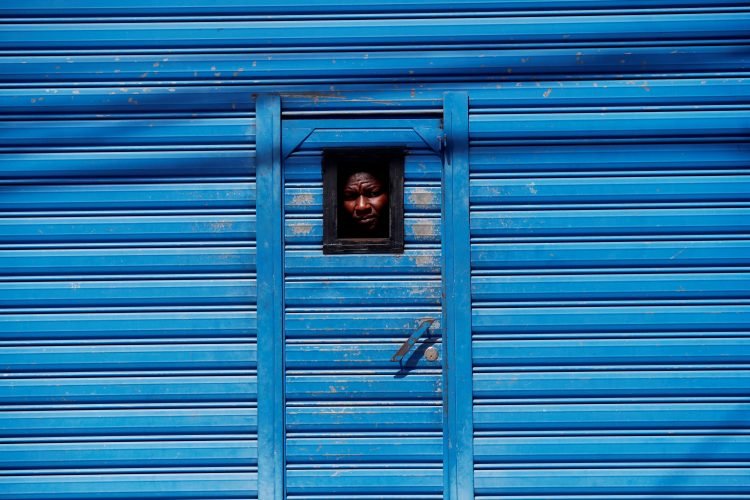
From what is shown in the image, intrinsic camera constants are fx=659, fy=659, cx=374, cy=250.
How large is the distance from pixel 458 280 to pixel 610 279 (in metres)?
0.90

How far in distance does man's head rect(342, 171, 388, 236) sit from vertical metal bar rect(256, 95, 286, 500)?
0.42 m

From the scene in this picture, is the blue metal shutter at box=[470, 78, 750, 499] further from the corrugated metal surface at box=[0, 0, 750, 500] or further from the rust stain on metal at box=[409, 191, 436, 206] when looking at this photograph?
the rust stain on metal at box=[409, 191, 436, 206]

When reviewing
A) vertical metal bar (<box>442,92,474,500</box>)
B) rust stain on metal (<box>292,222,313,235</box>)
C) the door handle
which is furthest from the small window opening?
the door handle

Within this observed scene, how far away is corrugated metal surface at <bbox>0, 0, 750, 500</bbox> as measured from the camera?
3.90 m

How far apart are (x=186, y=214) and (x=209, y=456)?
4.76ft

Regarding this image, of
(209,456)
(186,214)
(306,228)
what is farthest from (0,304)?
(306,228)

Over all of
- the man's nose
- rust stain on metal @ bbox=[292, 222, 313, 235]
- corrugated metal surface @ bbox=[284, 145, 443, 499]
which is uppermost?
the man's nose

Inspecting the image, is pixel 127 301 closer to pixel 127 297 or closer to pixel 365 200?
pixel 127 297

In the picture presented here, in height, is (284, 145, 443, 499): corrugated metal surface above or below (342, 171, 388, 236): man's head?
below

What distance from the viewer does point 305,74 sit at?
391cm

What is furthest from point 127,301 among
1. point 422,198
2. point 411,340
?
point 422,198

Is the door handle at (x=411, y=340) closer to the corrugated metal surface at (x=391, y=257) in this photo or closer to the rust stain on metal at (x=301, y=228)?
the corrugated metal surface at (x=391, y=257)

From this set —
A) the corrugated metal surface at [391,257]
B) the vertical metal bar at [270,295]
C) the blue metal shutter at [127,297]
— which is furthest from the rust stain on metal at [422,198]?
the blue metal shutter at [127,297]

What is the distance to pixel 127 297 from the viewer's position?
3.94 meters
